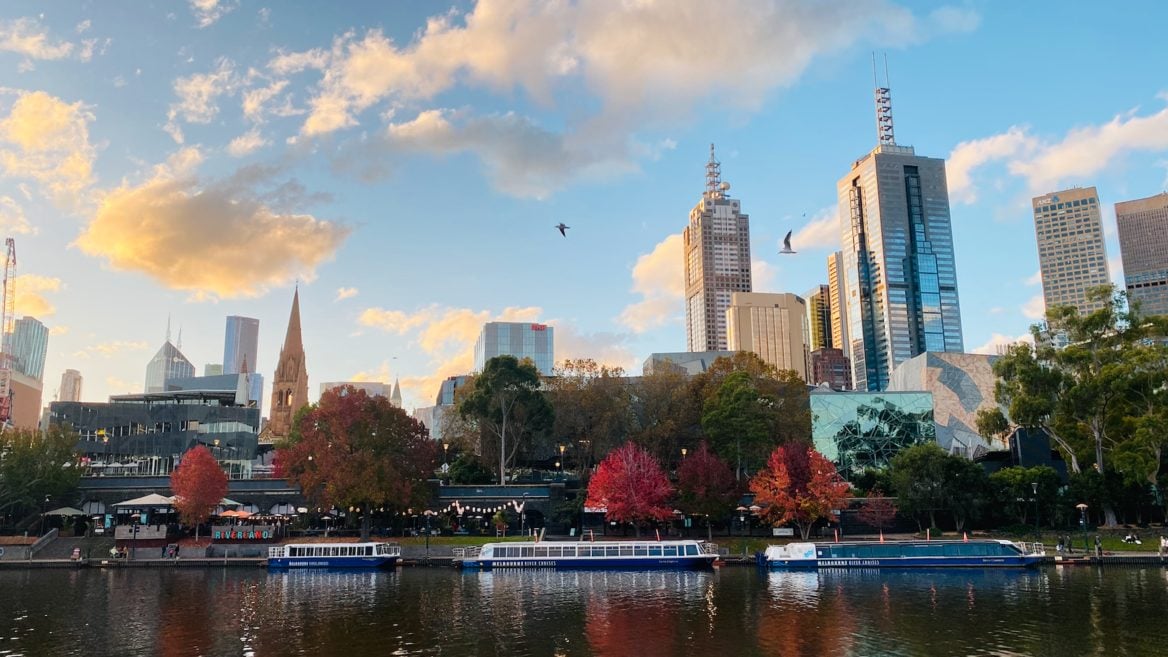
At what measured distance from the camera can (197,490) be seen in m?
86.9

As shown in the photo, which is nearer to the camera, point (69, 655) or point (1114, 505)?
point (69, 655)

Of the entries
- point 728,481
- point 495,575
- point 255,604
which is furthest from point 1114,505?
point 255,604

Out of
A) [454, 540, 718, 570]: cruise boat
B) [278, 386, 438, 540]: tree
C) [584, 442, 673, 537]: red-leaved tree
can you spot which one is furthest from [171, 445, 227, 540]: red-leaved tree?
[584, 442, 673, 537]: red-leaved tree

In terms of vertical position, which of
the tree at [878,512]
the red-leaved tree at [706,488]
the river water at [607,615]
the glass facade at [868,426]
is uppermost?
the glass facade at [868,426]

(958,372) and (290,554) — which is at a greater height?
(958,372)

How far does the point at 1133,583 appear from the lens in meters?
56.1

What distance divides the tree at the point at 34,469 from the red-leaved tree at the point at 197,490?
47.6 ft

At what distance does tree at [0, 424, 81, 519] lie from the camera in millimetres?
89750

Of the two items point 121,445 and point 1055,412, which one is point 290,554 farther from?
point 1055,412

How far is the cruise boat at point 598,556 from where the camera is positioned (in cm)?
7338

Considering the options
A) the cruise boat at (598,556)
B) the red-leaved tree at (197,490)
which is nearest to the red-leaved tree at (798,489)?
the cruise boat at (598,556)

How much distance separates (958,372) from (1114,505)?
44.5m

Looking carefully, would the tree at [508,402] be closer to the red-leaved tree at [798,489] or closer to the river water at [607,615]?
the red-leaved tree at [798,489]

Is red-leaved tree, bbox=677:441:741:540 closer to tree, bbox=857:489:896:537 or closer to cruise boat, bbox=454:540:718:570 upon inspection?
cruise boat, bbox=454:540:718:570
